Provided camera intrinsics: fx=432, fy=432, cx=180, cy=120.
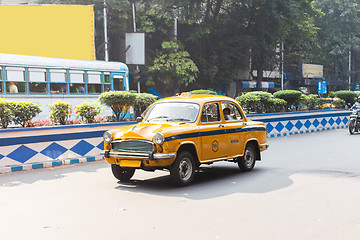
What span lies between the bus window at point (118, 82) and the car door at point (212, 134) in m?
13.8

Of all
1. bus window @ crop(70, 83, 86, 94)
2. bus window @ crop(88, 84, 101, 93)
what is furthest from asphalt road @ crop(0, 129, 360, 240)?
bus window @ crop(88, 84, 101, 93)

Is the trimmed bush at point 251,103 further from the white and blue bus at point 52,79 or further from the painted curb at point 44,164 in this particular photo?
the painted curb at point 44,164

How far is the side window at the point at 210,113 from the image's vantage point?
27.7ft

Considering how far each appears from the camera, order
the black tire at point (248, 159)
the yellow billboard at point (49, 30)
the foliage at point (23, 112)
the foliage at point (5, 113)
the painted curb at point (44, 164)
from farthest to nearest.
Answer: the yellow billboard at point (49, 30) → the foliage at point (23, 112) → the foliage at point (5, 113) → the painted curb at point (44, 164) → the black tire at point (248, 159)

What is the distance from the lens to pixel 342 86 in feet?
222

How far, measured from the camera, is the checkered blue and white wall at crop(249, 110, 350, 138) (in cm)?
1812

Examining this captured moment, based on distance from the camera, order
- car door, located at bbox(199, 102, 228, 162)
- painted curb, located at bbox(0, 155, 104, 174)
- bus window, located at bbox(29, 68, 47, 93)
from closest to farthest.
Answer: car door, located at bbox(199, 102, 228, 162)
painted curb, located at bbox(0, 155, 104, 174)
bus window, located at bbox(29, 68, 47, 93)

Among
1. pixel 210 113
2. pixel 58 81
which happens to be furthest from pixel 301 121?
pixel 210 113

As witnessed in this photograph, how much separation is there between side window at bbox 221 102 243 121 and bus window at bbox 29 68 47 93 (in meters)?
11.6

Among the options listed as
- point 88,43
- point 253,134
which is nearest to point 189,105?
point 253,134

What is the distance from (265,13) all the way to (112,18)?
1268 cm

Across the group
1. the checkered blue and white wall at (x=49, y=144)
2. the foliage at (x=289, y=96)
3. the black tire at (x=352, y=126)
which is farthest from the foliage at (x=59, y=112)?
the black tire at (x=352, y=126)

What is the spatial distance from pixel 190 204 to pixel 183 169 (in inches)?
59.0

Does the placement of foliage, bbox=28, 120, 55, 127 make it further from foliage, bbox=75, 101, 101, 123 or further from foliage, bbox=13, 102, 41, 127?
foliage, bbox=75, 101, 101, 123
